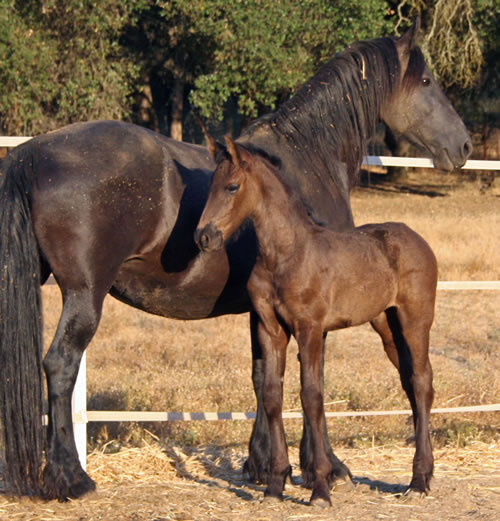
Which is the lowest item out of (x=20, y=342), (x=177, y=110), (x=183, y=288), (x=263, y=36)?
(x=20, y=342)

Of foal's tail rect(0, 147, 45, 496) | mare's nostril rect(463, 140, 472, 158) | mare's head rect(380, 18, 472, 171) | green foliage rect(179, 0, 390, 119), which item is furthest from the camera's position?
green foliage rect(179, 0, 390, 119)

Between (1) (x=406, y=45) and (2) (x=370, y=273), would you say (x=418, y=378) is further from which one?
(1) (x=406, y=45)

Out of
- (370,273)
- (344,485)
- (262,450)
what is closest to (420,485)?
(344,485)

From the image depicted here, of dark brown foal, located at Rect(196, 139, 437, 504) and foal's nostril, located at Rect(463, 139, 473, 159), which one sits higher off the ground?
foal's nostril, located at Rect(463, 139, 473, 159)

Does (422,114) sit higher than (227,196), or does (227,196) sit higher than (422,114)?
(422,114)

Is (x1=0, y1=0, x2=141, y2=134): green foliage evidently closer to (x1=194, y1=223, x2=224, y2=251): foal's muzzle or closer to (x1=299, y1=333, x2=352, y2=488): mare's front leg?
(x1=299, y1=333, x2=352, y2=488): mare's front leg

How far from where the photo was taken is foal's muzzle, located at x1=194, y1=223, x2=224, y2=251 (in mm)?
3555

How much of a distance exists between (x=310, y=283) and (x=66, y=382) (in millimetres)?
1201

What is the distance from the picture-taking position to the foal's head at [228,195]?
359cm

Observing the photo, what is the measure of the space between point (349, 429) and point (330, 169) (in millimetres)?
2257

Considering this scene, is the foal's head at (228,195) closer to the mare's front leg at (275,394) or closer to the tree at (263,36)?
the mare's front leg at (275,394)

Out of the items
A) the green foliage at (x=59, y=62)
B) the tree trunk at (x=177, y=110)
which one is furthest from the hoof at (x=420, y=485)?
the tree trunk at (x=177, y=110)

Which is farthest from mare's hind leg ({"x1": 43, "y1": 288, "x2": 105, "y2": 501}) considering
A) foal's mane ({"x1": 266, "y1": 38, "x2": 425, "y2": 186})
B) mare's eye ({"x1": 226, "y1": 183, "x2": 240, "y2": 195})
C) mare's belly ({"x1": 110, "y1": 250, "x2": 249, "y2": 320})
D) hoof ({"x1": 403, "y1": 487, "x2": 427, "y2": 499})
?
hoof ({"x1": 403, "y1": 487, "x2": 427, "y2": 499})

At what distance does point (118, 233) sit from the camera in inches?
159
